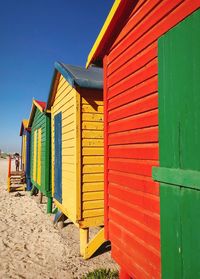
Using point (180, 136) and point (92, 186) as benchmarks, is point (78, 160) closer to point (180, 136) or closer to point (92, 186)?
point (92, 186)

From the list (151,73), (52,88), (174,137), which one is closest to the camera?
(174,137)

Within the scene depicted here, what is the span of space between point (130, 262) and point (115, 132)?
1.80 m

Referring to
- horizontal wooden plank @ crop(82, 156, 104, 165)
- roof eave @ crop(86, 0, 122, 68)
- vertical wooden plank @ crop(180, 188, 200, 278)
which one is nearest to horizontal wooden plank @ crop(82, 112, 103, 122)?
horizontal wooden plank @ crop(82, 156, 104, 165)

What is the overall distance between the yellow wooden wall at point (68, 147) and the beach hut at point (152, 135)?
1983 millimetres

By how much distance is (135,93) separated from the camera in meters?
3.49

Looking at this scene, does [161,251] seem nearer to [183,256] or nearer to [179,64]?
[183,256]

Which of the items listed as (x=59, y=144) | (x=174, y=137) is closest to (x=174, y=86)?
(x=174, y=137)

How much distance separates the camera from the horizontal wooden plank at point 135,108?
3.07 m

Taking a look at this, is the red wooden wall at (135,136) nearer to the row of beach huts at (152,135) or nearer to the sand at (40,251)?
the row of beach huts at (152,135)

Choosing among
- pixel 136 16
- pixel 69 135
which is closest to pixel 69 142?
pixel 69 135

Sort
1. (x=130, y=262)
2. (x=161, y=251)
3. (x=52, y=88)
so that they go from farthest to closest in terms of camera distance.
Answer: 1. (x=52, y=88)
2. (x=130, y=262)
3. (x=161, y=251)

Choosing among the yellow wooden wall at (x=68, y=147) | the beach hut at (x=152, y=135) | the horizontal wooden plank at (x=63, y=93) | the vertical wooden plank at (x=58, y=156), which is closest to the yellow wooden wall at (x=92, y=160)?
the yellow wooden wall at (x=68, y=147)

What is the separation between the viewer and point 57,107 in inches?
334

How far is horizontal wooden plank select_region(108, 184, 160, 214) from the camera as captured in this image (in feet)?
9.90
